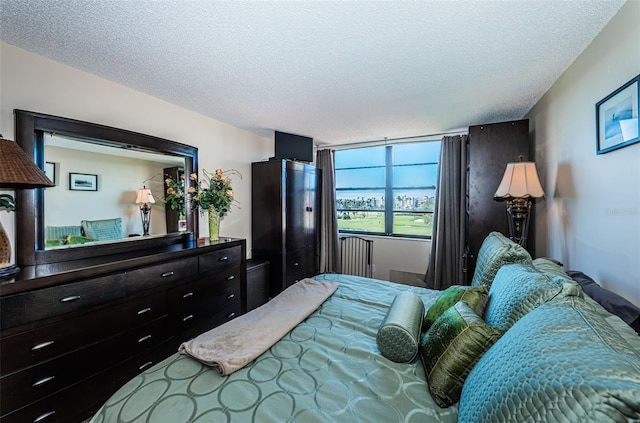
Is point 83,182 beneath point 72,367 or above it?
above

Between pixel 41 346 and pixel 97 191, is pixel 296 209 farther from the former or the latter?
pixel 41 346

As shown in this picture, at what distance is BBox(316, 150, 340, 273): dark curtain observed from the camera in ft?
14.3

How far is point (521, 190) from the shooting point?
2.11 m

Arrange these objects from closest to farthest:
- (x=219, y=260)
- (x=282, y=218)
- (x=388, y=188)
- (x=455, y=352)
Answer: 1. (x=455, y=352)
2. (x=219, y=260)
3. (x=282, y=218)
4. (x=388, y=188)

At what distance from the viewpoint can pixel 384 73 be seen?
198 centimetres

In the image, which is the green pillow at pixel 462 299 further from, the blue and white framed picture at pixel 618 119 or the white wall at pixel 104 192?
the white wall at pixel 104 192

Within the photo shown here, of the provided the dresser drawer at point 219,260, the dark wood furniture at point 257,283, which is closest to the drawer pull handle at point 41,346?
the dresser drawer at point 219,260

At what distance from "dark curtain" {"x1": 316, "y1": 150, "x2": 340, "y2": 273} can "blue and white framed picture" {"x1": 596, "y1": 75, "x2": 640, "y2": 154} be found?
3194 millimetres

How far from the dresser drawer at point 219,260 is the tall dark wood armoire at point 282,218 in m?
0.74

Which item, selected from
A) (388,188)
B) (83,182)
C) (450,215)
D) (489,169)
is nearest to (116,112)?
(83,182)

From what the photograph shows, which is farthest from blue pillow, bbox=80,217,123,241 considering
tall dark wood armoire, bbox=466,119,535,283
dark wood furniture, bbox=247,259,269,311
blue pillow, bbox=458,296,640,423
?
tall dark wood armoire, bbox=466,119,535,283

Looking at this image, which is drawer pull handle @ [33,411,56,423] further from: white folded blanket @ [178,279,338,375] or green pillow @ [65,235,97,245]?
green pillow @ [65,235,97,245]

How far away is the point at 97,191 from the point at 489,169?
3.86 meters

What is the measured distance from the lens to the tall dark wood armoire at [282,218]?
3.37m
